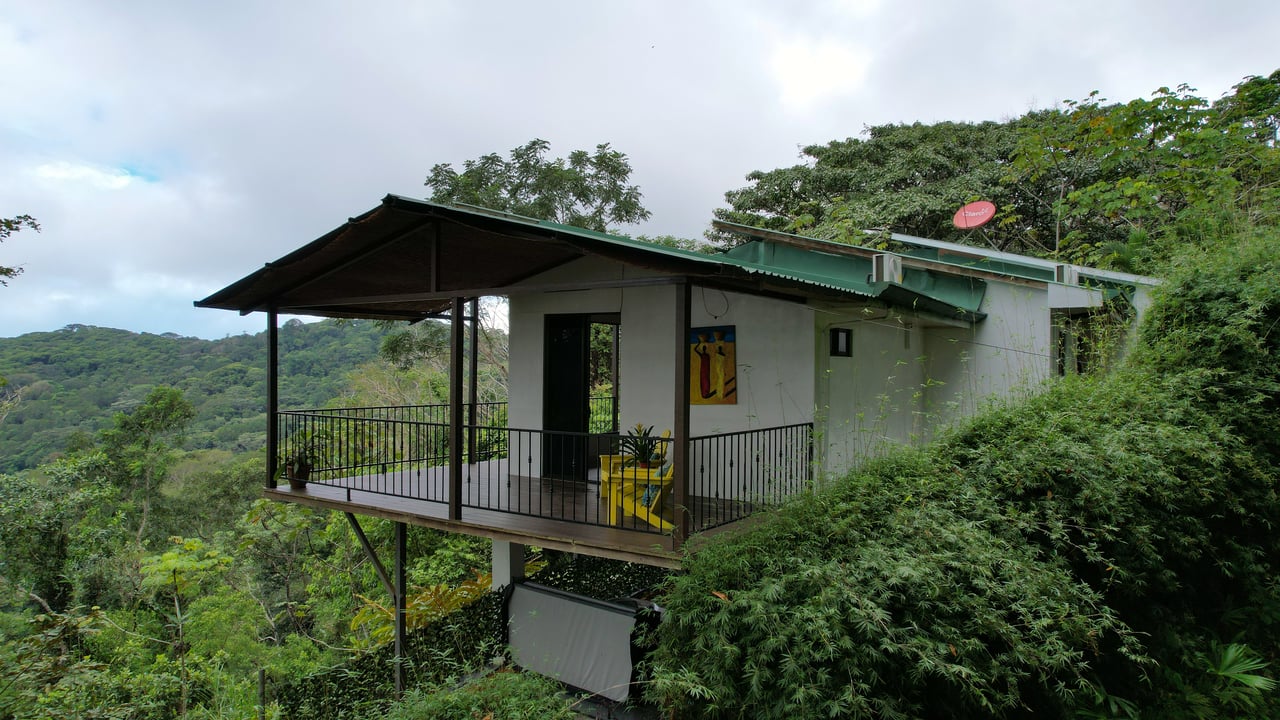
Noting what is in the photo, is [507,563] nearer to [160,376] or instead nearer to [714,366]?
[714,366]

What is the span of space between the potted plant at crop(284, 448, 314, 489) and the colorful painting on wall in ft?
15.7

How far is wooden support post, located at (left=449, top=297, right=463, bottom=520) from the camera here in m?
5.46

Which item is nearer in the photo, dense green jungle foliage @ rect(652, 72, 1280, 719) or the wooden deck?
dense green jungle foliage @ rect(652, 72, 1280, 719)

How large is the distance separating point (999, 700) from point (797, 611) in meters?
0.86

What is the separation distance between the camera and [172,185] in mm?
34281

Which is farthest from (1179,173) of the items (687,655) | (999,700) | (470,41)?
(470,41)

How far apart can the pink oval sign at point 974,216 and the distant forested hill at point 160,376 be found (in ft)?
62.9

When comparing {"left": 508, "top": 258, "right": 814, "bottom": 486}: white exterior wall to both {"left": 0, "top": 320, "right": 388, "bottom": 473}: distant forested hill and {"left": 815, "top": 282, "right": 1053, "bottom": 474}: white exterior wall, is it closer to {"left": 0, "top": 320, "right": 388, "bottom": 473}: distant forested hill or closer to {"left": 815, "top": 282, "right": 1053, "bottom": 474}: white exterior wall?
{"left": 815, "top": 282, "right": 1053, "bottom": 474}: white exterior wall

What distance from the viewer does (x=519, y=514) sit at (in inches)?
227

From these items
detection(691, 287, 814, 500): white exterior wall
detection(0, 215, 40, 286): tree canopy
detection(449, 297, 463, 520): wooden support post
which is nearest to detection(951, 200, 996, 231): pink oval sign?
detection(691, 287, 814, 500): white exterior wall

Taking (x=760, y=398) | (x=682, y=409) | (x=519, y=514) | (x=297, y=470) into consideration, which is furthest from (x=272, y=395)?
(x=760, y=398)

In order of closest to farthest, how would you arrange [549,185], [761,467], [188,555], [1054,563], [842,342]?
[1054,563] → [761,467] → [842,342] → [188,555] → [549,185]

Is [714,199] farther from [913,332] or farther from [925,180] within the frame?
[913,332]

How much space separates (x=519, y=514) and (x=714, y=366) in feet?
8.55
